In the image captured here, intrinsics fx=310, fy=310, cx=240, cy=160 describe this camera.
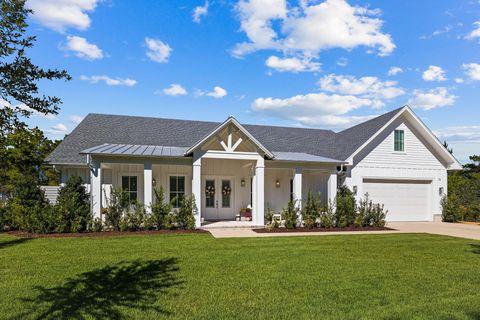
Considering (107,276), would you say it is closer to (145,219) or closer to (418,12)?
(145,219)

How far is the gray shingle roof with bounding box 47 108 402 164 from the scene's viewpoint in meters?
16.6

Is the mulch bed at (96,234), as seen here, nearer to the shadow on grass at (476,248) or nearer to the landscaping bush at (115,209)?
the landscaping bush at (115,209)

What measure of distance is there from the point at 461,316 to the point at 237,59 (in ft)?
58.2

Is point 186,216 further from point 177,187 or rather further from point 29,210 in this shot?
point 29,210

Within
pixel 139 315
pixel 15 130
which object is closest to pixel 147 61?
pixel 15 130

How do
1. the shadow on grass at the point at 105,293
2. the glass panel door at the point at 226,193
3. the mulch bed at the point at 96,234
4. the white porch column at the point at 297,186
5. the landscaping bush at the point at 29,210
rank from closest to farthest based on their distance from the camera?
the shadow on grass at the point at 105,293 < the mulch bed at the point at 96,234 < the landscaping bush at the point at 29,210 < the white porch column at the point at 297,186 < the glass panel door at the point at 226,193

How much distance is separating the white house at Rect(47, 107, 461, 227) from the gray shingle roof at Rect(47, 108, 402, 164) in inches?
2.1

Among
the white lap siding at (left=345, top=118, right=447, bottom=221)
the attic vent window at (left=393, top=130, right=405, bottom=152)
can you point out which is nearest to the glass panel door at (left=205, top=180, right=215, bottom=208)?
the white lap siding at (left=345, top=118, right=447, bottom=221)

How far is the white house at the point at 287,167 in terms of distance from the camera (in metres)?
15.4

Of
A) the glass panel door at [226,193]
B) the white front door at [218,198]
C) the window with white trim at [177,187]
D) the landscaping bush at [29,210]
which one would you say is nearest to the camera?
the landscaping bush at [29,210]

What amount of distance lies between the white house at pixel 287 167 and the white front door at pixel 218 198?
5cm

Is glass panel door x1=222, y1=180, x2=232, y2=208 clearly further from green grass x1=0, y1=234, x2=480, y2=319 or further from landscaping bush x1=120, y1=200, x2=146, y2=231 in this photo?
green grass x1=0, y1=234, x2=480, y2=319

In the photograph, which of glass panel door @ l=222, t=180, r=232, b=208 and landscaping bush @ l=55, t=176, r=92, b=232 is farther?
glass panel door @ l=222, t=180, r=232, b=208

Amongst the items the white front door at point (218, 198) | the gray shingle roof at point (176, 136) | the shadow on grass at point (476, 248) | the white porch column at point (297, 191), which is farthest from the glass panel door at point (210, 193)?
the shadow on grass at point (476, 248)
